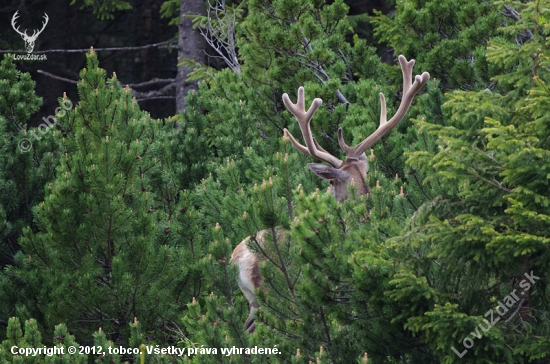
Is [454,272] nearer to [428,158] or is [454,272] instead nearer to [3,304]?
[428,158]

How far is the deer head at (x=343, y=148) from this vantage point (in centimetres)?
735

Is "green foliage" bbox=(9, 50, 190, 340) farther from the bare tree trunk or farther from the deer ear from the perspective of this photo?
the bare tree trunk

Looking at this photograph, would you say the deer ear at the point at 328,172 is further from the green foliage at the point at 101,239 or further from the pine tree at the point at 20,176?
the pine tree at the point at 20,176

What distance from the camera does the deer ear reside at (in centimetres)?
733

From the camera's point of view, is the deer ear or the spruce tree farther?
the deer ear

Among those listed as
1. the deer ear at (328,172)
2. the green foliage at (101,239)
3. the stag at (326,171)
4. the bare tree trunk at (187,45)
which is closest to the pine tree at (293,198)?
the stag at (326,171)

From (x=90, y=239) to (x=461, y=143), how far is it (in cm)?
351

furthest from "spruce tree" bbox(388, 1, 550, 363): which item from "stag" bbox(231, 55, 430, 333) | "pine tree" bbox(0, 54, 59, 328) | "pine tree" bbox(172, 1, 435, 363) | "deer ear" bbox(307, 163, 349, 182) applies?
"pine tree" bbox(0, 54, 59, 328)

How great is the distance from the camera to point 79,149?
25.1 feet

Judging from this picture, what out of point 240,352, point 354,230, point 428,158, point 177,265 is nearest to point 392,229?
point 354,230

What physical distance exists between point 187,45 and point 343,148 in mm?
7287

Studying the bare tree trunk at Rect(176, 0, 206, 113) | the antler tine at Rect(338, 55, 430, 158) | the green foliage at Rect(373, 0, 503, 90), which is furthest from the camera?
the bare tree trunk at Rect(176, 0, 206, 113)

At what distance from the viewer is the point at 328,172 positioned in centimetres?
734

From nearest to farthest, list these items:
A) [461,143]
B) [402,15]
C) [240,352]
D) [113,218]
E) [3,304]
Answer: [461,143] < [240,352] < [113,218] < [3,304] < [402,15]
